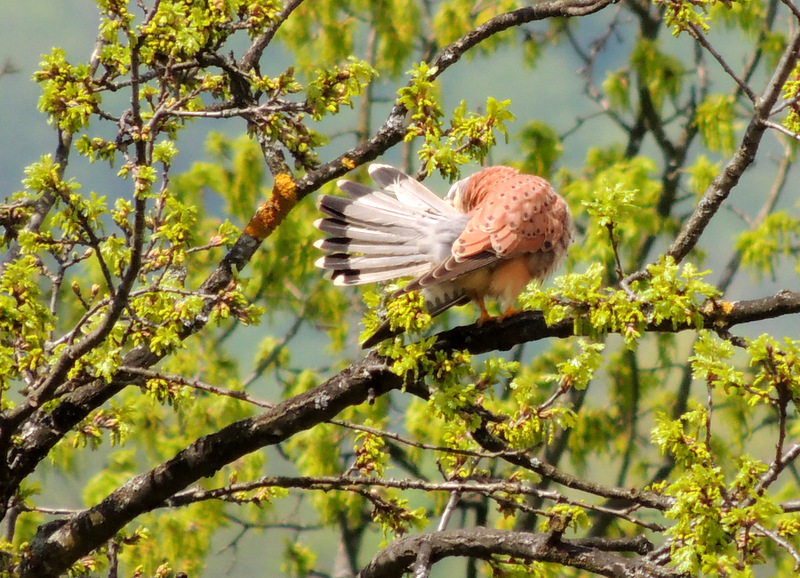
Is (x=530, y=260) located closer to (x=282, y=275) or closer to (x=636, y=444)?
(x=282, y=275)

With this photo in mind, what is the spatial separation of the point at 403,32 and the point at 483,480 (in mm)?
5040

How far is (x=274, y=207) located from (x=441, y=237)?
1.94 ft

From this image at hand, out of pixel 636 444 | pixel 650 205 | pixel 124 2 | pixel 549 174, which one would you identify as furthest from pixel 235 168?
pixel 124 2

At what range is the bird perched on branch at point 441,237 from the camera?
2729mm

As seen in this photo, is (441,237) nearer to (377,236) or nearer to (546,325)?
(377,236)

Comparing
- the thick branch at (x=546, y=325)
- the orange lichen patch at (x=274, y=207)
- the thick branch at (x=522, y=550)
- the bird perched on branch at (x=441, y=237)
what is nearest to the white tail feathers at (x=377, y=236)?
the bird perched on branch at (x=441, y=237)

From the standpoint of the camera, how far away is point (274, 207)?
2.96 meters

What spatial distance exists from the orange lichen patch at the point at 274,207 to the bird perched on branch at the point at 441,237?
0.21 meters

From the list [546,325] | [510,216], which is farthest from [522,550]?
[510,216]

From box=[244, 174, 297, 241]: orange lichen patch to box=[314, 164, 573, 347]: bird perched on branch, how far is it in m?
0.21

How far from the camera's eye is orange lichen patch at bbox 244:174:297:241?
9.68 ft

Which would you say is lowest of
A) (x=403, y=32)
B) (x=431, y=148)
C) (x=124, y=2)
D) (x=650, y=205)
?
(x=431, y=148)

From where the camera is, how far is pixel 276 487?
287 cm

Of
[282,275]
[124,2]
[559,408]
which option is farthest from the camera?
[282,275]
